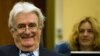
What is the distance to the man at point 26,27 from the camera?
82.9 inches

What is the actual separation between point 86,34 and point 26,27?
1009 mm

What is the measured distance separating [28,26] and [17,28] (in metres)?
0.07

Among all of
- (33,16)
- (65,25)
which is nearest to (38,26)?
(33,16)

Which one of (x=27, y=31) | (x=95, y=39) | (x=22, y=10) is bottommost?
(x=95, y=39)

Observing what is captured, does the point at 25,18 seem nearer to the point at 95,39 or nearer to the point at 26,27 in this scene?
the point at 26,27

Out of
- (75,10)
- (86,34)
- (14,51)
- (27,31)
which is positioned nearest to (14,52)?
(14,51)

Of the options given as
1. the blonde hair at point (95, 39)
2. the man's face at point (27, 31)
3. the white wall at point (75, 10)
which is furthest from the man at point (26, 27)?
the white wall at point (75, 10)

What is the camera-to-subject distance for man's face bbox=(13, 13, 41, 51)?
210cm

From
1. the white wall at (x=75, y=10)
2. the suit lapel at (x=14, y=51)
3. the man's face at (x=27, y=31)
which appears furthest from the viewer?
the white wall at (x=75, y=10)

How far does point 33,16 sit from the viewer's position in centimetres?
213

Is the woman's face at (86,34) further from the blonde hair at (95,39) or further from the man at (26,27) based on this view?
the man at (26,27)

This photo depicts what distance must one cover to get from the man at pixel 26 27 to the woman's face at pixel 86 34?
811 mm

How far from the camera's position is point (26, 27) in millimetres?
2092

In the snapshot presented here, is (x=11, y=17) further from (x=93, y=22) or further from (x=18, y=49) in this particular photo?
(x=93, y=22)
